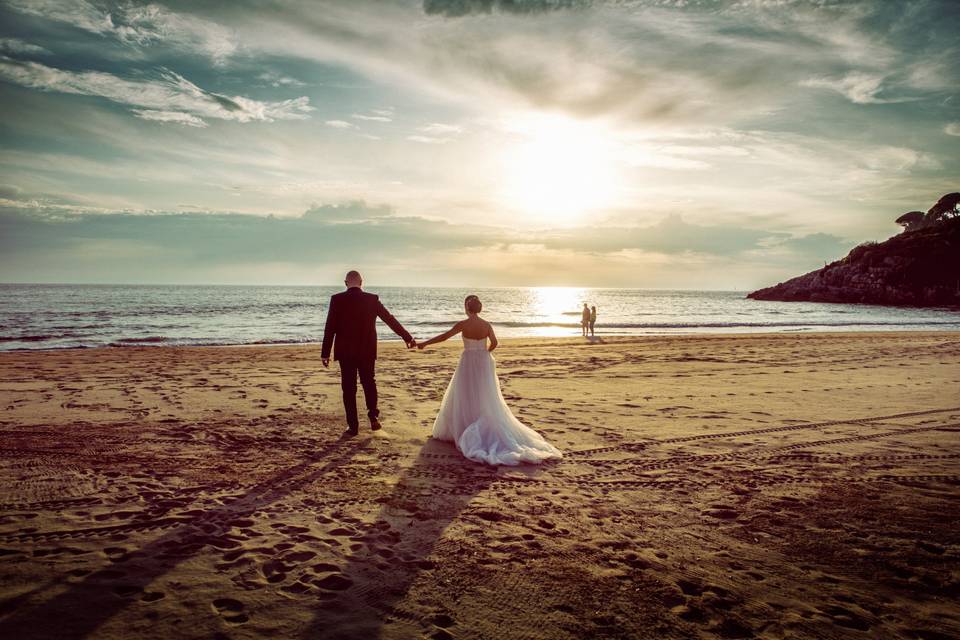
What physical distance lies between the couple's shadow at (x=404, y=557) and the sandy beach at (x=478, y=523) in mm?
20

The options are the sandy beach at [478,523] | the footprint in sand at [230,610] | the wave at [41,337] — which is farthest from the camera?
the wave at [41,337]

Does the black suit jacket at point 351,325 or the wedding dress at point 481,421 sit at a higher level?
the black suit jacket at point 351,325

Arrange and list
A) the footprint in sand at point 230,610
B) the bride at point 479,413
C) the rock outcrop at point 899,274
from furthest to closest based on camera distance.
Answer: the rock outcrop at point 899,274
the bride at point 479,413
the footprint in sand at point 230,610

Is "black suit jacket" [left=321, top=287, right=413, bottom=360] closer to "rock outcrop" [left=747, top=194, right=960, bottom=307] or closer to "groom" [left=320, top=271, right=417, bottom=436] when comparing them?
"groom" [left=320, top=271, right=417, bottom=436]

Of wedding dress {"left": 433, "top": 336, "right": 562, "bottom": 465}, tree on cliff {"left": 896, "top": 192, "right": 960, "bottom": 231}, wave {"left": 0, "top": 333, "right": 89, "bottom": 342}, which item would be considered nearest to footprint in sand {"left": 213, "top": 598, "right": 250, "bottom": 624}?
wedding dress {"left": 433, "top": 336, "right": 562, "bottom": 465}

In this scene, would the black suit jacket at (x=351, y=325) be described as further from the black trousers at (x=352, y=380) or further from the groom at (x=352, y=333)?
the black trousers at (x=352, y=380)

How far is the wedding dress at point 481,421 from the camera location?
23.3ft

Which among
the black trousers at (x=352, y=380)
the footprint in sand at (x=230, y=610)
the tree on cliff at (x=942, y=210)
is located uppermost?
the tree on cliff at (x=942, y=210)

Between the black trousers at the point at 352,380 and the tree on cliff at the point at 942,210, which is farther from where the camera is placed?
the tree on cliff at the point at 942,210

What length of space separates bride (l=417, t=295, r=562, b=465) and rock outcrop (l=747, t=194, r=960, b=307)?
8201 cm

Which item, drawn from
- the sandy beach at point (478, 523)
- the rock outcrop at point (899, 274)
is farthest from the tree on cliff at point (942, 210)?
the sandy beach at point (478, 523)

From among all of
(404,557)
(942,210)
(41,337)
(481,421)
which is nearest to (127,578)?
(404,557)

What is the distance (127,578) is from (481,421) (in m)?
4.53

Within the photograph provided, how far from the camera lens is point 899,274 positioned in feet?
230
